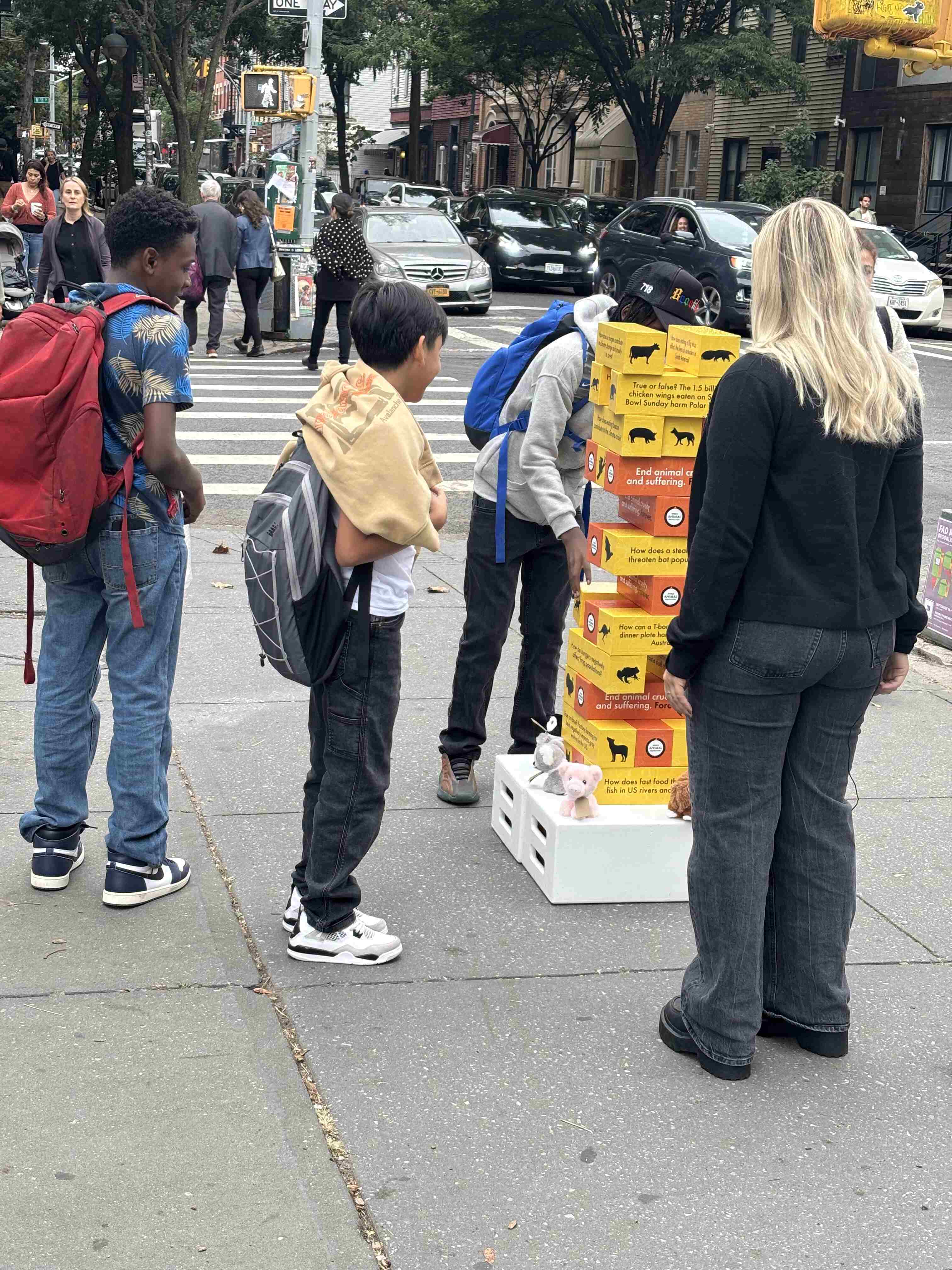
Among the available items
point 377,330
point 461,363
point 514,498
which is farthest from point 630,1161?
point 461,363

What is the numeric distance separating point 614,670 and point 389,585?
3.39 ft

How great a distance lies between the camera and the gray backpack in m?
3.53

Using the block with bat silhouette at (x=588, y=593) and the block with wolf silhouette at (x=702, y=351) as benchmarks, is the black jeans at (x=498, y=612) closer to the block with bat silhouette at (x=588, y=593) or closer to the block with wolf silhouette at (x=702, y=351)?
the block with bat silhouette at (x=588, y=593)

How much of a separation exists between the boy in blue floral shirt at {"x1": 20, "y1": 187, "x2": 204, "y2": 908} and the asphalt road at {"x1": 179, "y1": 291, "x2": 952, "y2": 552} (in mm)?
5186

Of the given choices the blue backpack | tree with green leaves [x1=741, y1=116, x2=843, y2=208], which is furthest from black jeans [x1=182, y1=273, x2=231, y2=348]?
tree with green leaves [x1=741, y1=116, x2=843, y2=208]

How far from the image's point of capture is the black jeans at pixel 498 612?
16.4ft

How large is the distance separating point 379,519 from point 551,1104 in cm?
136

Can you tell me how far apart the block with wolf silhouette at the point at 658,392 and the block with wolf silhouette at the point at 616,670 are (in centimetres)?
72

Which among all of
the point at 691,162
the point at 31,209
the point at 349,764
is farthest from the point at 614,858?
the point at 691,162

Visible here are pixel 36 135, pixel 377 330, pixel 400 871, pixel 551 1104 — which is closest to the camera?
pixel 551 1104

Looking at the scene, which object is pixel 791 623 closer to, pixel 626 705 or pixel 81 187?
pixel 626 705

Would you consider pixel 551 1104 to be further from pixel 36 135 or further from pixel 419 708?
pixel 36 135

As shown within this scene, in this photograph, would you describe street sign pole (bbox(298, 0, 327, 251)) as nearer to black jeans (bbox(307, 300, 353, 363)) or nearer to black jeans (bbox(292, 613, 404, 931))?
black jeans (bbox(307, 300, 353, 363))

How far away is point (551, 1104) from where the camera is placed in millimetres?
3312
